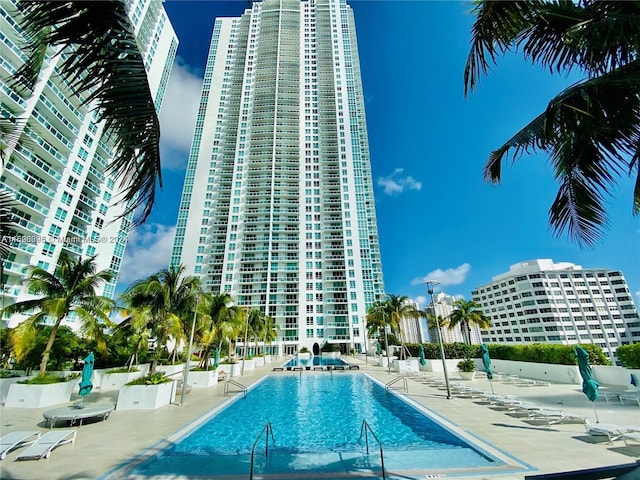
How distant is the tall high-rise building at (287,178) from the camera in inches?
2317

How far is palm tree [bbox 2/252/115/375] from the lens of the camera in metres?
13.4

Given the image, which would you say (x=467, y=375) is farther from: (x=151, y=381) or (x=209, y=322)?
(x=151, y=381)

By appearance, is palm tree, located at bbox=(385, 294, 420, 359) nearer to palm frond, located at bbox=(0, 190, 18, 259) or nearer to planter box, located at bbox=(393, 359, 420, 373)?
planter box, located at bbox=(393, 359, 420, 373)

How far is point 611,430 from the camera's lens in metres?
7.58

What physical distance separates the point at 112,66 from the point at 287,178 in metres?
66.6

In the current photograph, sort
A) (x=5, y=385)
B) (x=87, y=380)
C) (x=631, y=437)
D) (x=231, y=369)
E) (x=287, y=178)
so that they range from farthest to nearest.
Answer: (x=287, y=178), (x=231, y=369), (x=5, y=385), (x=87, y=380), (x=631, y=437)

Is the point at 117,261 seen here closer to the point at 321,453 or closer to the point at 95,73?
the point at 321,453

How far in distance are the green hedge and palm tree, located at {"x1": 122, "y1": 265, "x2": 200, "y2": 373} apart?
22.4 m

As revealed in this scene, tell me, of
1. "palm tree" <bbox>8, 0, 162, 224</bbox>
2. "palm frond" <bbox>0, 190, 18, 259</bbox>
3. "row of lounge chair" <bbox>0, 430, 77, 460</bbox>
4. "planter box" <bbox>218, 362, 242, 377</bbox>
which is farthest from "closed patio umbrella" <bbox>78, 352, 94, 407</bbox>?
"planter box" <bbox>218, 362, 242, 377</bbox>

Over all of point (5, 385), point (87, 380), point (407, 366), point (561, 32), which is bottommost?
point (407, 366)

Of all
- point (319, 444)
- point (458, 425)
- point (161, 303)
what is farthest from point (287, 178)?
point (458, 425)

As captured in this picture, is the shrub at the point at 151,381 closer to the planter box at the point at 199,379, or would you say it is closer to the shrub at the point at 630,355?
the planter box at the point at 199,379

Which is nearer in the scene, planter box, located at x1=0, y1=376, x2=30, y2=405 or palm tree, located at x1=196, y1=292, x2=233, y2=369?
planter box, located at x1=0, y1=376, x2=30, y2=405

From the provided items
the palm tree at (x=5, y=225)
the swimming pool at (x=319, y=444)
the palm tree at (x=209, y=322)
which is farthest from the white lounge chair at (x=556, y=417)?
the palm tree at (x=209, y=322)
